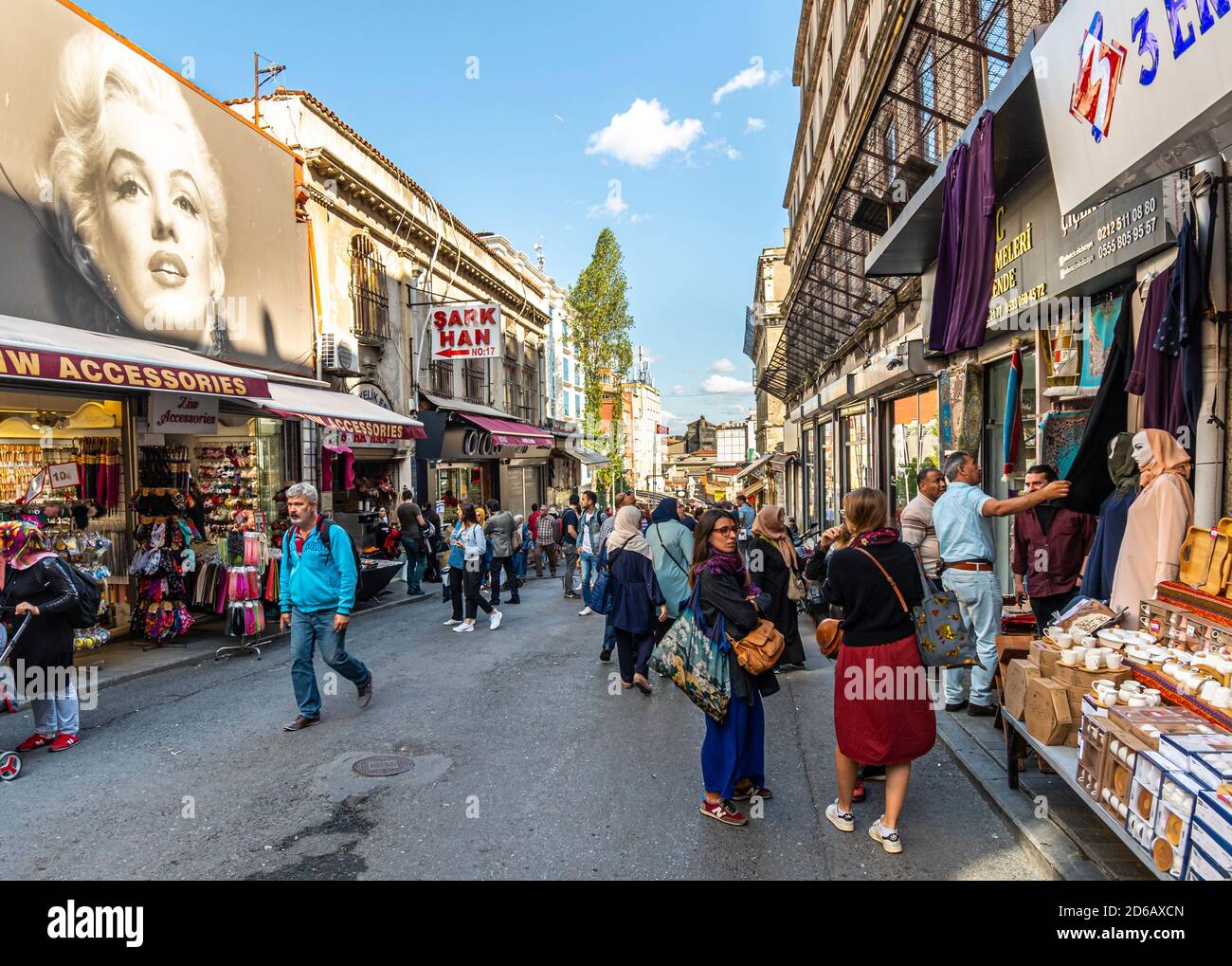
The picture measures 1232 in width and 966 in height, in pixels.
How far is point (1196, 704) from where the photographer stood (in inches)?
134

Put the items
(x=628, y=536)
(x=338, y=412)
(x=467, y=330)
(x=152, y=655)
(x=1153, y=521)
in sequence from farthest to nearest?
(x=467, y=330), (x=338, y=412), (x=152, y=655), (x=628, y=536), (x=1153, y=521)

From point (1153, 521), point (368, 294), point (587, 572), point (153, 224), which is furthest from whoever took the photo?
point (368, 294)

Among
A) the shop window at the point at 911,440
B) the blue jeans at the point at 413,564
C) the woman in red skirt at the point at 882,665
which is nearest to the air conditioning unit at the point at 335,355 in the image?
the blue jeans at the point at 413,564

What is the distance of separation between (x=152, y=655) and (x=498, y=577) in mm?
4638

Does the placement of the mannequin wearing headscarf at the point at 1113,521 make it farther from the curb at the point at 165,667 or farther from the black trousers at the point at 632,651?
the curb at the point at 165,667

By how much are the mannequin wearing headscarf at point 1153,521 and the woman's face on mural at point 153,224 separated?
11560 mm

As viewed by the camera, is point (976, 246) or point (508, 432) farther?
point (508, 432)

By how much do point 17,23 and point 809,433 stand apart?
22145mm

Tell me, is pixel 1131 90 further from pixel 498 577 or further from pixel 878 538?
pixel 498 577

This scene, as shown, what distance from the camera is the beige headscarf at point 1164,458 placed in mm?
4559

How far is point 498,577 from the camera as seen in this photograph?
1156 centimetres

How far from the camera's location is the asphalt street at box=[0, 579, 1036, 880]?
3.84 meters

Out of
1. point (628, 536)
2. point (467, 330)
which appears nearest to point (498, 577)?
point (628, 536)
